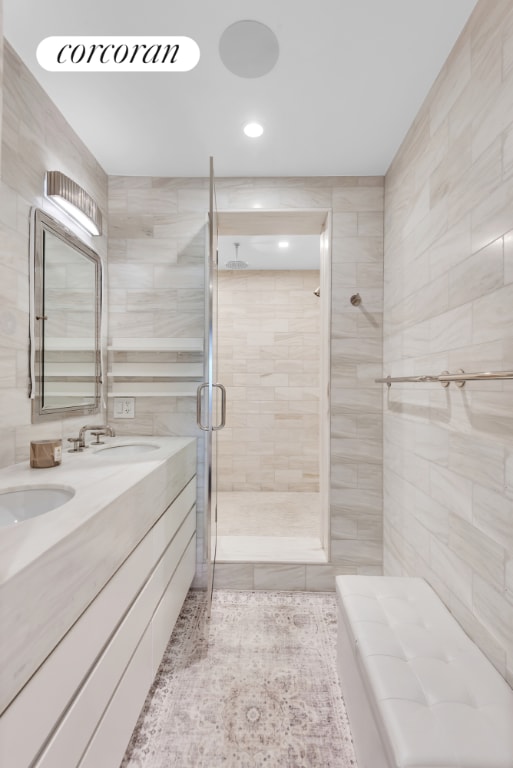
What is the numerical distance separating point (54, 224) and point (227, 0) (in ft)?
3.60

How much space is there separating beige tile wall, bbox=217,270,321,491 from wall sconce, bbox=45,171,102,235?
227 centimetres

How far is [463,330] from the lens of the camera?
1.38 m

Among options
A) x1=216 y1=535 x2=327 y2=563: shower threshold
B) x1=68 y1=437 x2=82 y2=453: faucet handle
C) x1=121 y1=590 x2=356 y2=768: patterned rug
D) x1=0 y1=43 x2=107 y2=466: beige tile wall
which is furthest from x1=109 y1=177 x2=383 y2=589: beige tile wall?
x1=0 y1=43 x2=107 y2=466: beige tile wall

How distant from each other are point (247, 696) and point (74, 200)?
2251 millimetres

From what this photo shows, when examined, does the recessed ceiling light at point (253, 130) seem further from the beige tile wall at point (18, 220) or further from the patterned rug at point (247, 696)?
the patterned rug at point (247, 696)

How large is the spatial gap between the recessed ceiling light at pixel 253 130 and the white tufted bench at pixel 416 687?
214cm

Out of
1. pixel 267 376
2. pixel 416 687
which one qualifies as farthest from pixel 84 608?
pixel 267 376

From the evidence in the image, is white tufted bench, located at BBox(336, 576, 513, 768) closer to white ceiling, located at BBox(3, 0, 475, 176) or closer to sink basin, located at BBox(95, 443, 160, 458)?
sink basin, located at BBox(95, 443, 160, 458)

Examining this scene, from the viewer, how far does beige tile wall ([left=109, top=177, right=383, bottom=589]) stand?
2.37 metres

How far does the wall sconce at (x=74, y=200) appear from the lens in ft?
5.60

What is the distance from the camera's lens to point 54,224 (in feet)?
5.86

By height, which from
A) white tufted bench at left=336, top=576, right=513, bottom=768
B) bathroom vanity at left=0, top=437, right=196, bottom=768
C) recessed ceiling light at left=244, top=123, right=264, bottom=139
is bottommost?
white tufted bench at left=336, top=576, right=513, bottom=768

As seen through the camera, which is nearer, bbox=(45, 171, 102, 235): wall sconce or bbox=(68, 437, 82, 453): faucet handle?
bbox=(45, 171, 102, 235): wall sconce
